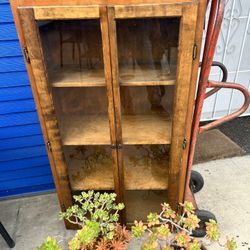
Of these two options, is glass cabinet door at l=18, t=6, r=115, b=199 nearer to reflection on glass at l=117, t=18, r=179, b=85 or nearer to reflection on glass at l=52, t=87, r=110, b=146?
reflection on glass at l=52, t=87, r=110, b=146

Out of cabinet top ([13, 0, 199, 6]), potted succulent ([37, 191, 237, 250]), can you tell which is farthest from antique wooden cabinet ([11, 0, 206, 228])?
potted succulent ([37, 191, 237, 250])

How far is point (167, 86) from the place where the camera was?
4.18 ft

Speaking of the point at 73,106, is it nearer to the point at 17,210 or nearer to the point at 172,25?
the point at 172,25

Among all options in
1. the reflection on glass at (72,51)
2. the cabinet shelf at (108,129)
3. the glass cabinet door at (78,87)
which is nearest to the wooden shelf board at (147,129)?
the cabinet shelf at (108,129)

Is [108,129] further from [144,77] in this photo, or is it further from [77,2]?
[77,2]

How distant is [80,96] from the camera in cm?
141

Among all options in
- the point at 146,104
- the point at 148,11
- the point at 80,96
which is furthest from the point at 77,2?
the point at 146,104

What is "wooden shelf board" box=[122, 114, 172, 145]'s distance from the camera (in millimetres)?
1422

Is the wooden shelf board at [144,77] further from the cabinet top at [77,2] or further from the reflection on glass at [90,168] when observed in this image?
the reflection on glass at [90,168]

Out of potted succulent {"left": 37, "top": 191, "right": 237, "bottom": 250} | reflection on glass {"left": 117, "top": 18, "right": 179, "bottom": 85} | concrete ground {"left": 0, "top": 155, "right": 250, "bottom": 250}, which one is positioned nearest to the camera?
reflection on glass {"left": 117, "top": 18, "right": 179, "bottom": 85}

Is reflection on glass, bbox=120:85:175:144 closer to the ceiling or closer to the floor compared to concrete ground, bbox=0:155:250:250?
closer to the ceiling

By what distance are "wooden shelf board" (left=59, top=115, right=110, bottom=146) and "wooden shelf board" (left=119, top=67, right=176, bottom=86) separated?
289 millimetres

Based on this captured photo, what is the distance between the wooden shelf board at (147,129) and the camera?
4.66ft

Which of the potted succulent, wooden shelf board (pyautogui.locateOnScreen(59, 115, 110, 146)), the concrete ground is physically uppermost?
wooden shelf board (pyautogui.locateOnScreen(59, 115, 110, 146))
